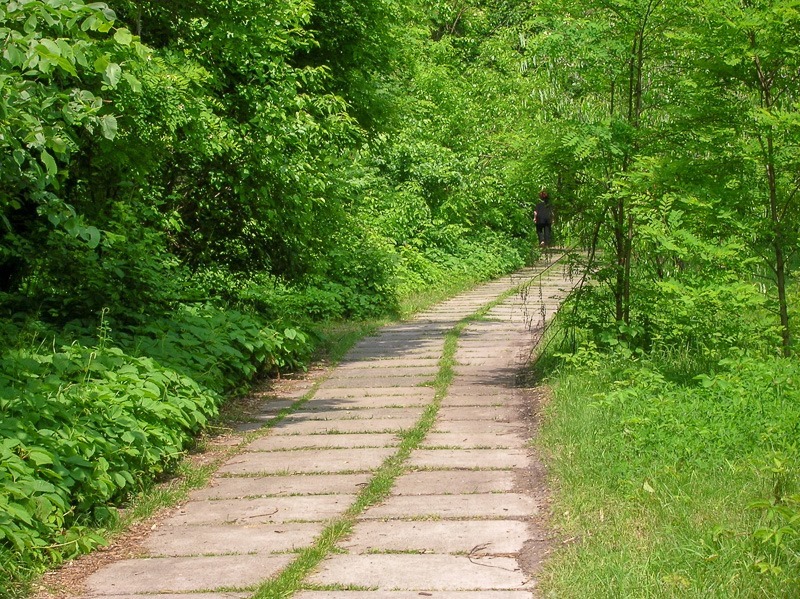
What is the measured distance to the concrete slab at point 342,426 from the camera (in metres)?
8.23

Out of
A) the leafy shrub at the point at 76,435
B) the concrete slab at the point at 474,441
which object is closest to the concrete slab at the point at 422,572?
the leafy shrub at the point at 76,435

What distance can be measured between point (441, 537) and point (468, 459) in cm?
172

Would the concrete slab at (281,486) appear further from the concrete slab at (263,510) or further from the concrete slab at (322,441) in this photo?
the concrete slab at (322,441)

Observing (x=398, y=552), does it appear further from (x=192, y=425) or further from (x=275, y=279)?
(x=275, y=279)

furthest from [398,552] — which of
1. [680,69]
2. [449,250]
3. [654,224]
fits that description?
[449,250]

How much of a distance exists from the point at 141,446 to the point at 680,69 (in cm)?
572

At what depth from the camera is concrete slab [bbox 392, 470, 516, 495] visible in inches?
255

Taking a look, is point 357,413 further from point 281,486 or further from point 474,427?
point 281,486

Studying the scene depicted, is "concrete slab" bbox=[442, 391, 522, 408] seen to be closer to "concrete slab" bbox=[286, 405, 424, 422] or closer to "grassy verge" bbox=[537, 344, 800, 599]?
"concrete slab" bbox=[286, 405, 424, 422]

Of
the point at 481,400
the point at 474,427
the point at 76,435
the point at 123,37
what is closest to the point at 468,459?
the point at 474,427

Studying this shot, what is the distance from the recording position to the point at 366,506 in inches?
245

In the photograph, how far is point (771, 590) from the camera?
4242 mm

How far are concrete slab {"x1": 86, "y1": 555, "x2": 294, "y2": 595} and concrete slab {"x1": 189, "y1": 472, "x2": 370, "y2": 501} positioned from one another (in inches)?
47.0

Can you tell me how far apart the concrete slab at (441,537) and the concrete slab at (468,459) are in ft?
4.06
